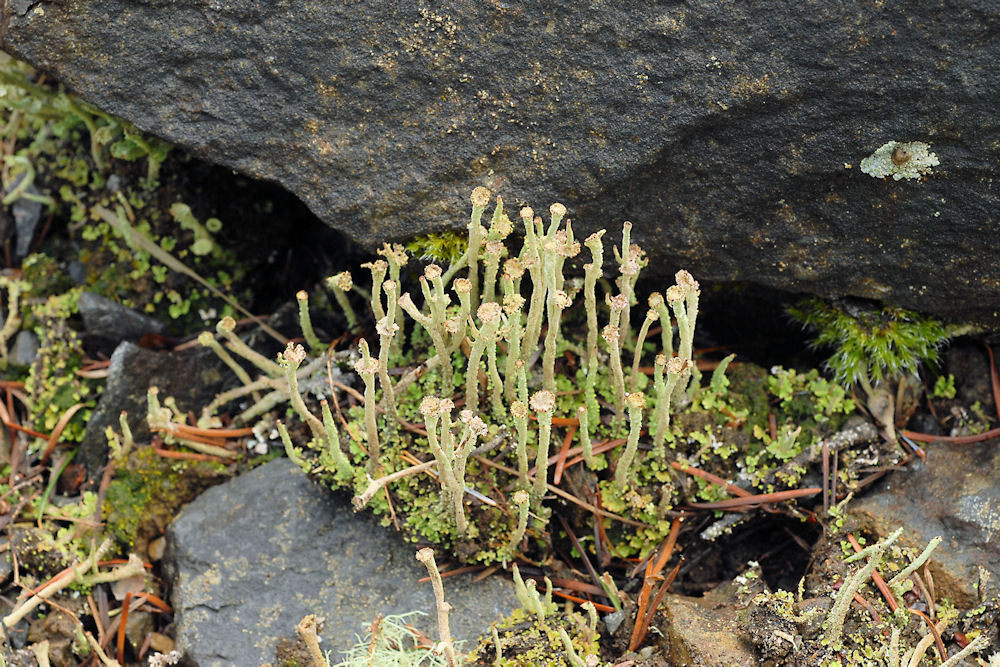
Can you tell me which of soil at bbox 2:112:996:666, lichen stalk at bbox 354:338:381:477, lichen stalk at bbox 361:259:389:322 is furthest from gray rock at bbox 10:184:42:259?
lichen stalk at bbox 354:338:381:477

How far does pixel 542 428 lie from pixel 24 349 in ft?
9.11

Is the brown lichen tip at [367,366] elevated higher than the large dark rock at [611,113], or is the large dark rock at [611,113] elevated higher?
the large dark rock at [611,113]

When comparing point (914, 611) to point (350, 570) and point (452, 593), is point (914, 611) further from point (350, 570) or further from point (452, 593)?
point (350, 570)

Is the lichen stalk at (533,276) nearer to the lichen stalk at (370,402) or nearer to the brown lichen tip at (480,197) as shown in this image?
the brown lichen tip at (480,197)

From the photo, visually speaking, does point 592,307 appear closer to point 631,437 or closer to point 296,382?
point 631,437

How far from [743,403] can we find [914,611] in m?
1.03

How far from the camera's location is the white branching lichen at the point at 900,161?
3.27 metres

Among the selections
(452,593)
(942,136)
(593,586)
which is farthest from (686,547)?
(942,136)

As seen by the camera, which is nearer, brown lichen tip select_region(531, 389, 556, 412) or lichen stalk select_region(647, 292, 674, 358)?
brown lichen tip select_region(531, 389, 556, 412)

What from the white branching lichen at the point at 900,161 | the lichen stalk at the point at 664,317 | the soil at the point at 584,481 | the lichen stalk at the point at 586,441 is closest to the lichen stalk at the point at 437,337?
the lichen stalk at the point at 586,441

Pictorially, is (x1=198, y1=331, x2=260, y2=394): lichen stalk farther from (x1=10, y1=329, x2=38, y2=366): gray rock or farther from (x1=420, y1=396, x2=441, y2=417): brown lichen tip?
(x1=420, y1=396, x2=441, y2=417): brown lichen tip

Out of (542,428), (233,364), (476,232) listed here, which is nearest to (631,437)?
(542,428)

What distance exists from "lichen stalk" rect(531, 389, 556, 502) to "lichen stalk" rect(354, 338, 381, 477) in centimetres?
56

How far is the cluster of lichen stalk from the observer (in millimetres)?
3004
